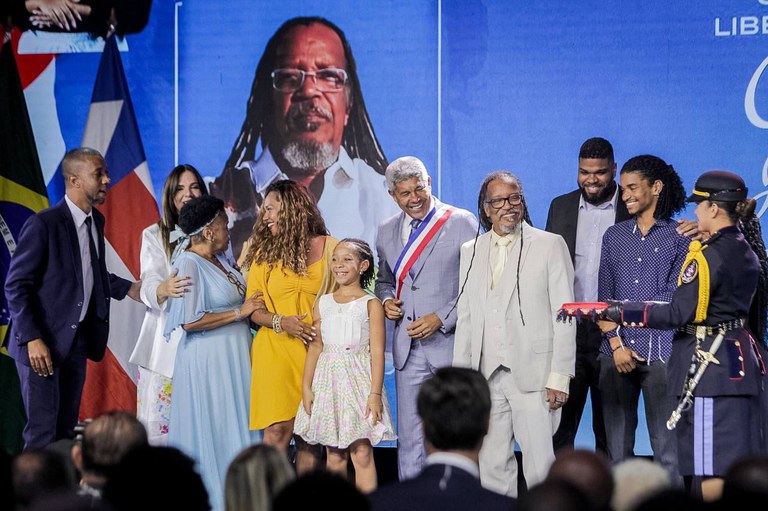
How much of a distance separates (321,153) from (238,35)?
97cm

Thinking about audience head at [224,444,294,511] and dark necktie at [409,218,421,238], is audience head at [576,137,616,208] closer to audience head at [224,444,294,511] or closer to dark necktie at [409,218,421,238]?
dark necktie at [409,218,421,238]

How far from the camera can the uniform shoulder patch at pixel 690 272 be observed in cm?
448

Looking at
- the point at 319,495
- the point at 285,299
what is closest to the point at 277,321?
the point at 285,299

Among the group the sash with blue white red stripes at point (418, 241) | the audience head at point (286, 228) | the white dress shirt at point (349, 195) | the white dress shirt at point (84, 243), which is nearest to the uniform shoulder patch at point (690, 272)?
the sash with blue white red stripes at point (418, 241)

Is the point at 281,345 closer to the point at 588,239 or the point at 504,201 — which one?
the point at 504,201

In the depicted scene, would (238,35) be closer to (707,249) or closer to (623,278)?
(623,278)

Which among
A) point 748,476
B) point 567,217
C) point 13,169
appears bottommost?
point 748,476

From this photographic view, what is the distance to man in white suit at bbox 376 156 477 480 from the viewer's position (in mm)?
5363

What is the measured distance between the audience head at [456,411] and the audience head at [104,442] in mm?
855

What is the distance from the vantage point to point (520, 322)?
5012mm

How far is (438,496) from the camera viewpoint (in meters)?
2.70

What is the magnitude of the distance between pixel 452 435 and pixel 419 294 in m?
2.49

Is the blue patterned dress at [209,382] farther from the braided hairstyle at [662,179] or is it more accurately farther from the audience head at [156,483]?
the audience head at [156,483]

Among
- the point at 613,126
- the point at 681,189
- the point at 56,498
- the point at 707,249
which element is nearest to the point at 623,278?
the point at 681,189
